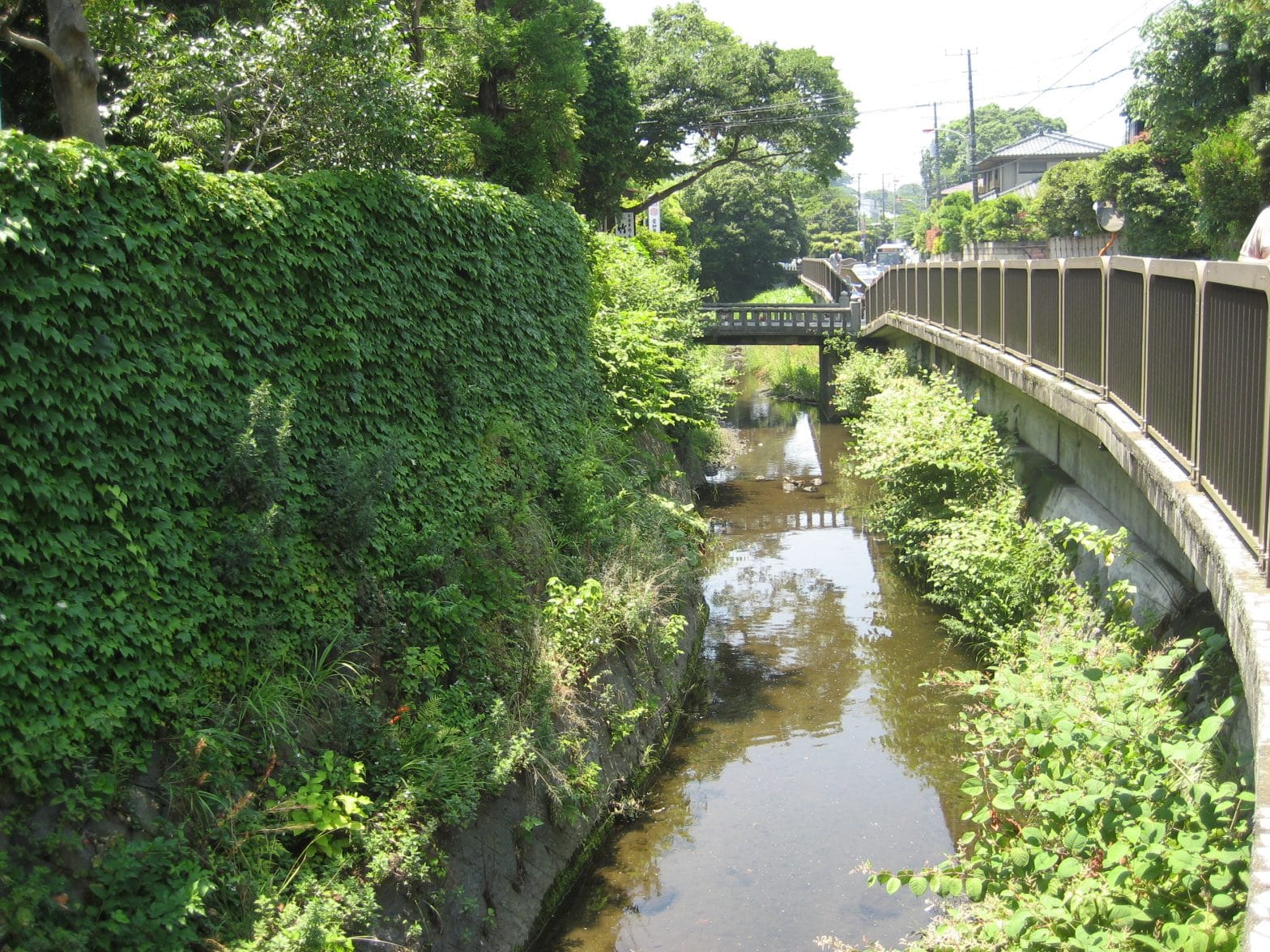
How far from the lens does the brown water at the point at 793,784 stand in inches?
313

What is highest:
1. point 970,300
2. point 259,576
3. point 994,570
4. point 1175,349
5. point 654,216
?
point 654,216

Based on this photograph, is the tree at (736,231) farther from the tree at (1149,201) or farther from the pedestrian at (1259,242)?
the pedestrian at (1259,242)

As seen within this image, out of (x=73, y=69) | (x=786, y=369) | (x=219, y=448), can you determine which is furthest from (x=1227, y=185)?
(x=219, y=448)

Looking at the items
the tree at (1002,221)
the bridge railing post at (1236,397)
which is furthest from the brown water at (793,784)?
the tree at (1002,221)

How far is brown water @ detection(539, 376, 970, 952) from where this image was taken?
26.0 feet

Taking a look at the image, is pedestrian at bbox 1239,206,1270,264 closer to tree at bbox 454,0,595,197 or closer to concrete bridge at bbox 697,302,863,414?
tree at bbox 454,0,595,197

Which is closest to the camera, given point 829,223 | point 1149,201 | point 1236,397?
point 1236,397

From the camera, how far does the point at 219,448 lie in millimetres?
6750

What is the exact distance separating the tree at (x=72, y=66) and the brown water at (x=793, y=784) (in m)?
6.94

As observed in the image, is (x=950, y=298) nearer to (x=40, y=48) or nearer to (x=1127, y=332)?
(x=1127, y=332)

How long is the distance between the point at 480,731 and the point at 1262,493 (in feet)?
16.2

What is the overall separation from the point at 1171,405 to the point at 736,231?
174ft

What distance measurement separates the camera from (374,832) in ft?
20.7

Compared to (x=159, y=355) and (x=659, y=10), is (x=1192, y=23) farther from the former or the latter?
(x=159, y=355)
